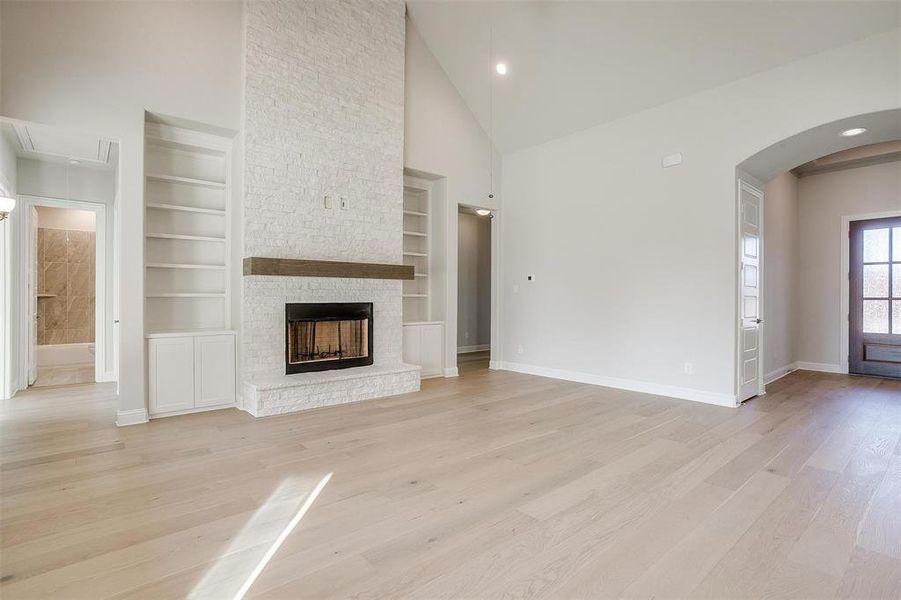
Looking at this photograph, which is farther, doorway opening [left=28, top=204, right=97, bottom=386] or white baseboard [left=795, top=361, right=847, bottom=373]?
doorway opening [left=28, top=204, right=97, bottom=386]

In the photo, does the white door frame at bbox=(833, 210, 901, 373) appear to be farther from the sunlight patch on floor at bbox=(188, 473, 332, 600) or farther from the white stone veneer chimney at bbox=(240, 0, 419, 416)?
the sunlight patch on floor at bbox=(188, 473, 332, 600)

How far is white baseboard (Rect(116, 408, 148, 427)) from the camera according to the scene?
4.00 m

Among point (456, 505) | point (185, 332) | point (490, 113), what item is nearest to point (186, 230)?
point (185, 332)

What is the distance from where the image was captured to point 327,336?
512cm

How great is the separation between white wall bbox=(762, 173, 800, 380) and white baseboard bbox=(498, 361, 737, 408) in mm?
1575

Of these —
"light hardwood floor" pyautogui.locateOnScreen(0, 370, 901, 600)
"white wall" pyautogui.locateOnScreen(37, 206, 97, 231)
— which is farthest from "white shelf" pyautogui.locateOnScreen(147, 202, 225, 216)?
"white wall" pyautogui.locateOnScreen(37, 206, 97, 231)

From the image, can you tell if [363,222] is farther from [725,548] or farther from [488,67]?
[725,548]

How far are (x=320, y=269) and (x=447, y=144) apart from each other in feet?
9.18

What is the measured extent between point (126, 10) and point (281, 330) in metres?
3.21

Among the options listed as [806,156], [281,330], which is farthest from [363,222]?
[806,156]

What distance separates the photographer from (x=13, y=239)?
5055 mm

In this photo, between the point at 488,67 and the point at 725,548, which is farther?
the point at 488,67

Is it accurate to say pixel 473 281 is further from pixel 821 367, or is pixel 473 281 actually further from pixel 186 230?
pixel 821 367

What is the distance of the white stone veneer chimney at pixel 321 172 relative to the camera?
15.1ft
